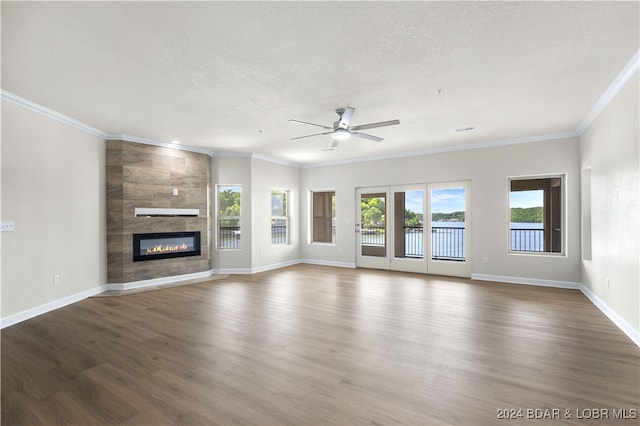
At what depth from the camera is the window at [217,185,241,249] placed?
23.4ft

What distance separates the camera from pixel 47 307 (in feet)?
14.1

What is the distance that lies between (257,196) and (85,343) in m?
4.53

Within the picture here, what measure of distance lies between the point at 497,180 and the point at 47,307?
305 inches

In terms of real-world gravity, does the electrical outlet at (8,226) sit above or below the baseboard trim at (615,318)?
above

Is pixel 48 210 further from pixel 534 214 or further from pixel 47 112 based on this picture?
pixel 534 214

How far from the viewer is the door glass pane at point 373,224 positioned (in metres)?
7.58

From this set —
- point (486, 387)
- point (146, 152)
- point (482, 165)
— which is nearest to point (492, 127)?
point (482, 165)

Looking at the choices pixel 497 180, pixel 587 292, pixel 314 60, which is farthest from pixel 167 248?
pixel 587 292

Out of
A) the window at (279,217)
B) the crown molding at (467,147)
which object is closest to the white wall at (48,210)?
the window at (279,217)

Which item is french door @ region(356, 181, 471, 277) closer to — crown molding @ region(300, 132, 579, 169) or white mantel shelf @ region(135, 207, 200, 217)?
crown molding @ region(300, 132, 579, 169)

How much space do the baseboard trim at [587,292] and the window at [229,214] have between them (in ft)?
17.1

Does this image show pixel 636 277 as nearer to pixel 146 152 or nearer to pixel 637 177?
pixel 637 177

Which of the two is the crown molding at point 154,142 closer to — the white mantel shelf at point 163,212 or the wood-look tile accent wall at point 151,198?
the wood-look tile accent wall at point 151,198

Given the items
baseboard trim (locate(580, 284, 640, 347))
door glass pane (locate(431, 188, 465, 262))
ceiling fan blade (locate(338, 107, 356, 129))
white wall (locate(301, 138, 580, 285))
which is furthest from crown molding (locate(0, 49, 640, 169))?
ceiling fan blade (locate(338, 107, 356, 129))
